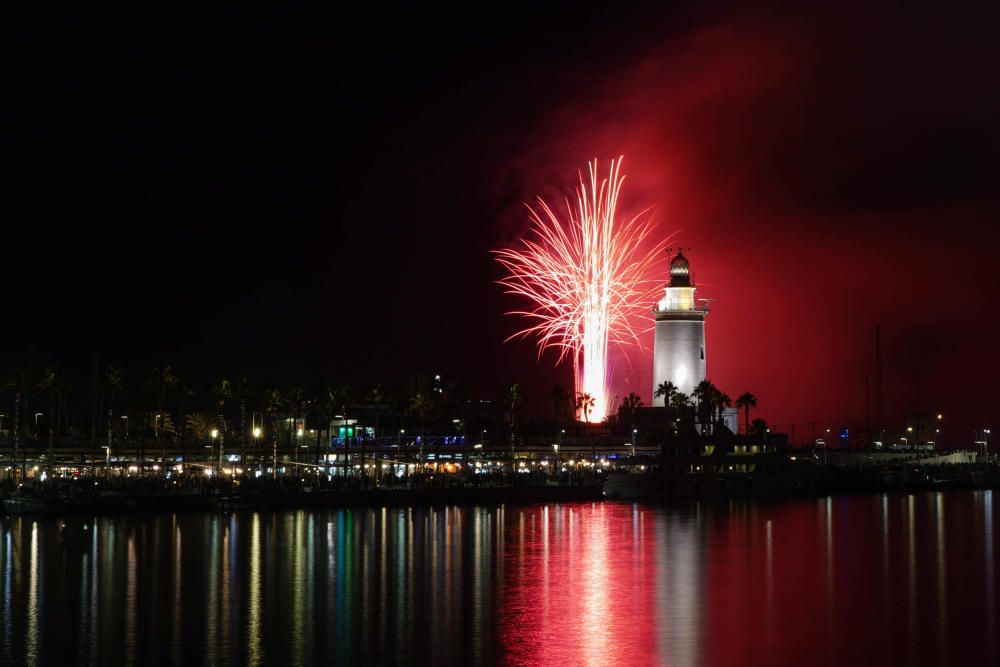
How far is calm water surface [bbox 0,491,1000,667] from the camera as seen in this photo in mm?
43312

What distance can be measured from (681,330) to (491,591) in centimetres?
7585

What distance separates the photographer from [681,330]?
422ft

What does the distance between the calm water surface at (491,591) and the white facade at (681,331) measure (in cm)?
4148

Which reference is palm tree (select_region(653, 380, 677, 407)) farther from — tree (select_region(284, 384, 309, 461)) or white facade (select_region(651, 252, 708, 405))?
tree (select_region(284, 384, 309, 461))

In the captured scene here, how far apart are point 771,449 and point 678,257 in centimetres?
2086

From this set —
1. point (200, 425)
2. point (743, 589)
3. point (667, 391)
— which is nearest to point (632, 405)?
point (667, 391)

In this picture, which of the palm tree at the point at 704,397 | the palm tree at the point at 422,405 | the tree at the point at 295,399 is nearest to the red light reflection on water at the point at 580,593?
the palm tree at the point at 704,397

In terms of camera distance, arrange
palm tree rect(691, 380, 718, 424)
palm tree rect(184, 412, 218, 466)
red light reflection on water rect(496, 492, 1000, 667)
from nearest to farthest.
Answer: red light reflection on water rect(496, 492, 1000, 667)
palm tree rect(691, 380, 718, 424)
palm tree rect(184, 412, 218, 466)

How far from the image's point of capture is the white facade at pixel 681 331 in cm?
12850

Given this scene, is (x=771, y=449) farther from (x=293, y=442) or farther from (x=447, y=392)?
(x=447, y=392)

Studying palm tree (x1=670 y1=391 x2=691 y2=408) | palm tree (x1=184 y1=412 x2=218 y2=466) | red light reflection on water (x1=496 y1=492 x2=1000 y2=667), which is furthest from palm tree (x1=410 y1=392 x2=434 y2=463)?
red light reflection on water (x1=496 y1=492 x2=1000 y2=667)

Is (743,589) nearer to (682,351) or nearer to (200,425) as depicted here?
(682,351)

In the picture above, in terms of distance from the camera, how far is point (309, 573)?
58812mm

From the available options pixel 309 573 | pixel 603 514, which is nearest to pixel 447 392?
pixel 603 514
